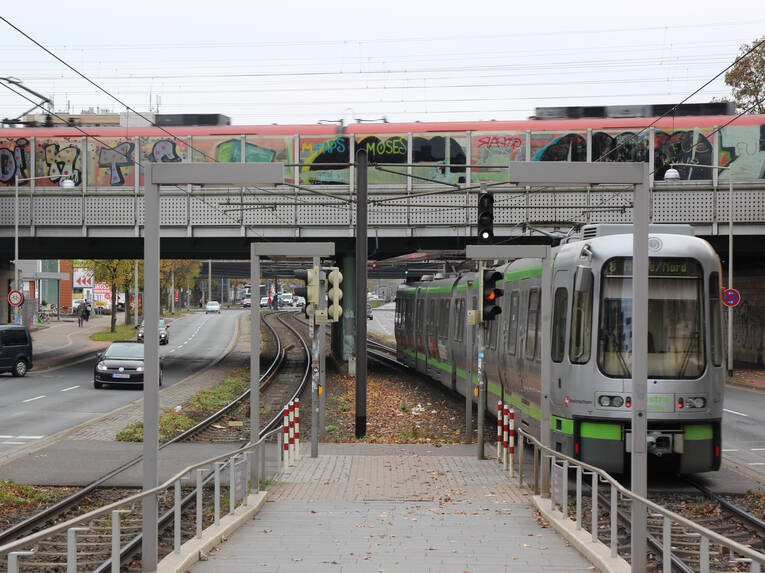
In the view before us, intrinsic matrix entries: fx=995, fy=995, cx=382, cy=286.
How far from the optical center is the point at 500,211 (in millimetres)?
32031

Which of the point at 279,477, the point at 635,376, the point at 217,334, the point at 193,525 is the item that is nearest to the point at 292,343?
the point at 217,334

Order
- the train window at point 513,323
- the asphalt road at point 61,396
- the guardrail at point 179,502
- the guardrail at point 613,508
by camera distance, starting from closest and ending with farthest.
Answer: the guardrail at point 613,508
the guardrail at point 179,502
the train window at point 513,323
the asphalt road at point 61,396

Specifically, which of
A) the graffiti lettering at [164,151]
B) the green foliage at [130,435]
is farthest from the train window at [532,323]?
the graffiti lettering at [164,151]

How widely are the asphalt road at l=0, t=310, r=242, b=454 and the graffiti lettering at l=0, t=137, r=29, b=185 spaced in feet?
23.2

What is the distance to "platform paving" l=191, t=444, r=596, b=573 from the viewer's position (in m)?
8.41

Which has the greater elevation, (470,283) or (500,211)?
(500,211)

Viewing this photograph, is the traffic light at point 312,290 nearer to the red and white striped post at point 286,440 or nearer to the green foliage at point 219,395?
the red and white striped post at point 286,440

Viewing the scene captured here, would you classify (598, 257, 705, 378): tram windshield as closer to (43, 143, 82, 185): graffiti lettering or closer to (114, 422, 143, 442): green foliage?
(114, 422, 143, 442): green foliage

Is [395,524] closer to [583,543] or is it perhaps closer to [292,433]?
[583,543]

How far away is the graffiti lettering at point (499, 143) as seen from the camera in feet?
99.5

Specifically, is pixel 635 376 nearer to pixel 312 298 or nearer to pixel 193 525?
pixel 193 525

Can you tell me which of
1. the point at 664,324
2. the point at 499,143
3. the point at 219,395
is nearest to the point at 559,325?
the point at 664,324

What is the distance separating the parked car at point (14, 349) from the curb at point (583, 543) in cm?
2662

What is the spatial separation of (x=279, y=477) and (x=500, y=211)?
62.3 ft
